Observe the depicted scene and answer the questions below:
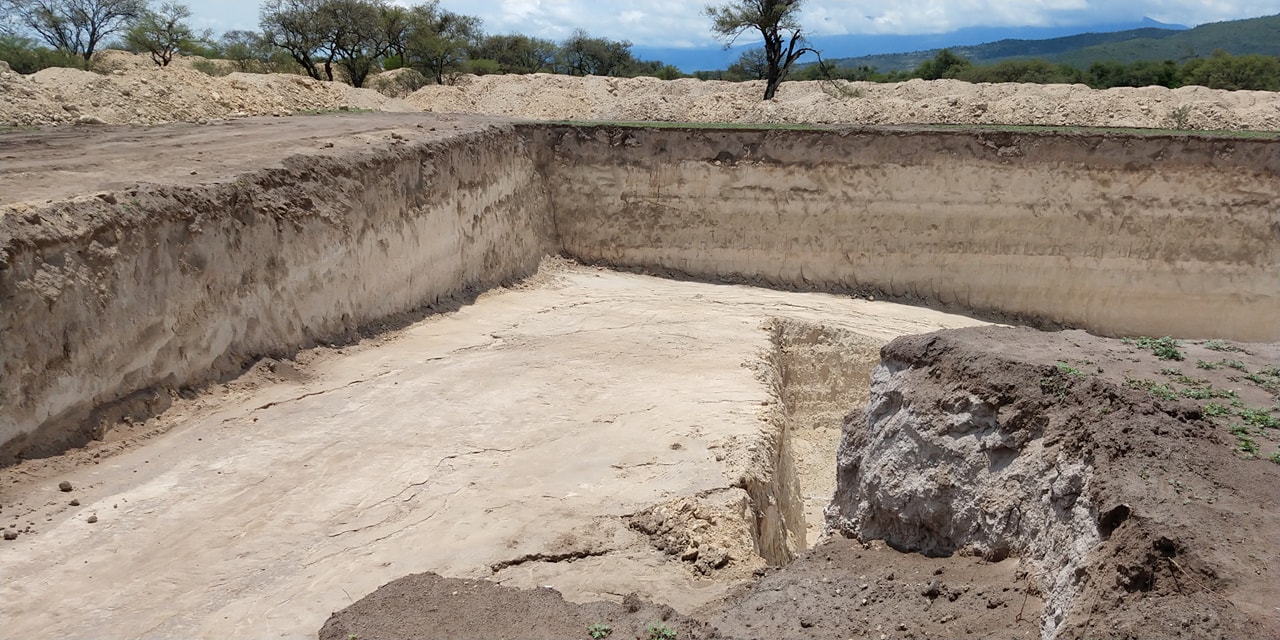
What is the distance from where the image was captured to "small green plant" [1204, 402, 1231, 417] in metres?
4.63

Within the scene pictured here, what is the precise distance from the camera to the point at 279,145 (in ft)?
34.2

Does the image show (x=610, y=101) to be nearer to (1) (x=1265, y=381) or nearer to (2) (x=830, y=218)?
(2) (x=830, y=218)

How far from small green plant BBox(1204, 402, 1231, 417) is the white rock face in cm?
79

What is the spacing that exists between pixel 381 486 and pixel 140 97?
10.1m

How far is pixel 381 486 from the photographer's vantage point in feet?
21.6

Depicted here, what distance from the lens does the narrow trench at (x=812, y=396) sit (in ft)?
30.3

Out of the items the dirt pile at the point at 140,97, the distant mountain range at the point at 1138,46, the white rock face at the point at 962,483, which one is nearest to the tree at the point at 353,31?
the dirt pile at the point at 140,97

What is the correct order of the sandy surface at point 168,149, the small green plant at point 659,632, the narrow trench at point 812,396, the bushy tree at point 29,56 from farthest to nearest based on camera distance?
the bushy tree at point 29,56, the narrow trench at point 812,396, the sandy surface at point 168,149, the small green plant at point 659,632

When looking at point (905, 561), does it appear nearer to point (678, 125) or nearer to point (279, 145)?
point (279, 145)

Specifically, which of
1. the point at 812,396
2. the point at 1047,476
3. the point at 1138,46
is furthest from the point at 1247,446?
the point at 1138,46

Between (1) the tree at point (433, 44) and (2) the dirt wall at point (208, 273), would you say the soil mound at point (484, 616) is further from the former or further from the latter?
(1) the tree at point (433, 44)

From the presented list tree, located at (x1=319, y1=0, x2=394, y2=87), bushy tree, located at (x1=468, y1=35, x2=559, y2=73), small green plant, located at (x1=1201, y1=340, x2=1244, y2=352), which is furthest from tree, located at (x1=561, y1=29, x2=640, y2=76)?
small green plant, located at (x1=1201, y1=340, x2=1244, y2=352)

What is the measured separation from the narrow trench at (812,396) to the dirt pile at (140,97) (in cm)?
926

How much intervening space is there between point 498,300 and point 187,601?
7.74 meters
